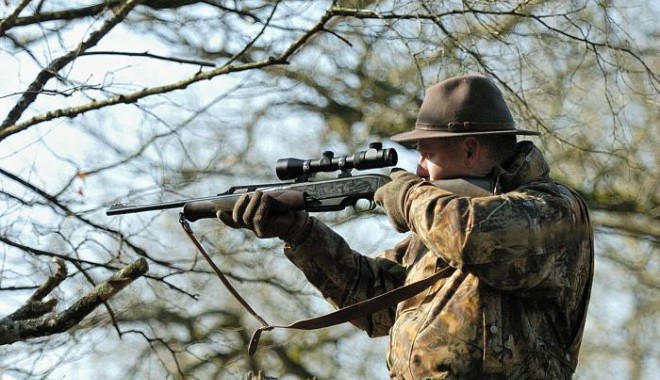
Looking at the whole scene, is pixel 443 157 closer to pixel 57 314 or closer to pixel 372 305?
pixel 372 305

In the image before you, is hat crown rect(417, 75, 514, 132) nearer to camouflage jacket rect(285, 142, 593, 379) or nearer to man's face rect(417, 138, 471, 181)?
man's face rect(417, 138, 471, 181)

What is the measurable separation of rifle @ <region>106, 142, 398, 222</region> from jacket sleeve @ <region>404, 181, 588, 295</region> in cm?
64

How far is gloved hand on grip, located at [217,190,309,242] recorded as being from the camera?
7.16m

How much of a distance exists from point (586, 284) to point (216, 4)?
7.32 meters

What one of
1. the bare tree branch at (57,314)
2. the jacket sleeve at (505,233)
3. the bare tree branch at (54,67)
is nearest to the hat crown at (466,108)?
the jacket sleeve at (505,233)

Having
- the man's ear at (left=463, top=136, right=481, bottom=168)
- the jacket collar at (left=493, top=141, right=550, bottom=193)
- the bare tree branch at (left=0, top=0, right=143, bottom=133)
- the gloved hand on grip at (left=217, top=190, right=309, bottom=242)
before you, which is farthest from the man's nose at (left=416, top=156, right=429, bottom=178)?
the bare tree branch at (left=0, top=0, right=143, bottom=133)

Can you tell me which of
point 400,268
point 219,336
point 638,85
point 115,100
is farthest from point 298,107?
point 400,268

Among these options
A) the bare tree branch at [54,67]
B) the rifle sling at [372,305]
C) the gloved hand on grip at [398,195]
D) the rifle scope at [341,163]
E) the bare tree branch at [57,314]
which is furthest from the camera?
the bare tree branch at [54,67]

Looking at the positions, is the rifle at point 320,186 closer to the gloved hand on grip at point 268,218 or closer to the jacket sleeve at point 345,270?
the gloved hand on grip at point 268,218

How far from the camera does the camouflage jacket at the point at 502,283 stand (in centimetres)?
616

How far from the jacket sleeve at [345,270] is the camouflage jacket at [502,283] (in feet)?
1.80

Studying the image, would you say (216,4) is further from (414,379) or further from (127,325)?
(414,379)

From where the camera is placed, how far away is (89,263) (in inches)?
462

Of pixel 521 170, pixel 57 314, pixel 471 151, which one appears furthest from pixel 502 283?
pixel 57 314
